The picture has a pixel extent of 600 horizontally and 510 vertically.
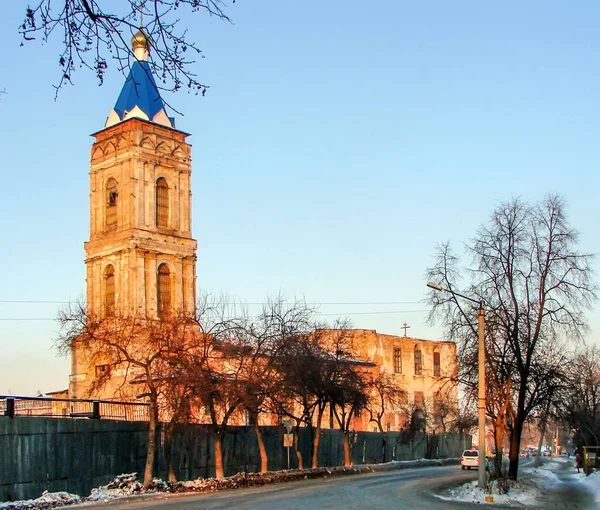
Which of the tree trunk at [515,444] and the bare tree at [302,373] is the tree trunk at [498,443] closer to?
the tree trunk at [515,444]

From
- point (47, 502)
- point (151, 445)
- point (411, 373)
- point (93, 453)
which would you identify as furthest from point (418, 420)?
point (47, 502)

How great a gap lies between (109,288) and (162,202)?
860 centimetres

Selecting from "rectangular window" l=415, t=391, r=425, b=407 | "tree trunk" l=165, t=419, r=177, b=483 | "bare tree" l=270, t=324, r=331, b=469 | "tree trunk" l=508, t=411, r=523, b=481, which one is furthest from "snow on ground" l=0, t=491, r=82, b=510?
"rectangular window" l=415, t=391, r=425, b=407

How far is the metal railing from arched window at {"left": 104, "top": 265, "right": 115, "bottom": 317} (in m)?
34.5

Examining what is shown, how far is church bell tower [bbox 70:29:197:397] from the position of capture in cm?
7281

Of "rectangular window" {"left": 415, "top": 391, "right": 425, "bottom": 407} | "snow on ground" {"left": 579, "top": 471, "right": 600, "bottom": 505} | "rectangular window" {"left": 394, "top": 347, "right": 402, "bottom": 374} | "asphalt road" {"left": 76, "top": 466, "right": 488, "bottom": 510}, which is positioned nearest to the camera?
"asphalt road" {"left": 76, "top": 466, "right": 488, "bottom": 510}

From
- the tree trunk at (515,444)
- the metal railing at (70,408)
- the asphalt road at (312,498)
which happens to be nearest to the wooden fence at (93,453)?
the metal railing at (70,408)

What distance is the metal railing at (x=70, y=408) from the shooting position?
3052cm

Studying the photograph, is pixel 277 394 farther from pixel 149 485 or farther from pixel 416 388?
pixel 416 388

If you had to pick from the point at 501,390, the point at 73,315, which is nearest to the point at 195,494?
the point at 73,315

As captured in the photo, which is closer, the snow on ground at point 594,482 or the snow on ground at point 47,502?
the snow on ground at point 47,502

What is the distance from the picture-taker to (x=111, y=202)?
7675 cm

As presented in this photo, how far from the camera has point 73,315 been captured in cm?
3575

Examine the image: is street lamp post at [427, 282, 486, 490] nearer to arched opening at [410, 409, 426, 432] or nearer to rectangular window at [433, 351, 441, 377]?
arched opening at [410, 409, 426, 432]
